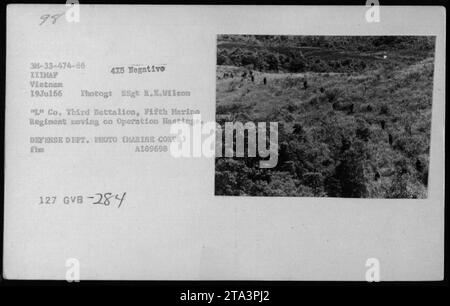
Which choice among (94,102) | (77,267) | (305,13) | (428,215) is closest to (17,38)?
(94,102)

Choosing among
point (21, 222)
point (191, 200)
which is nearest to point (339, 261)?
point (191, 200)

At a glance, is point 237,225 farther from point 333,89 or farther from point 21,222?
point 21,222

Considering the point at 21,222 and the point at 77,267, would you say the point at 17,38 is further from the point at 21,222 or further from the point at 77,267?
the point at 77,267

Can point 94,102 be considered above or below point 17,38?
below
